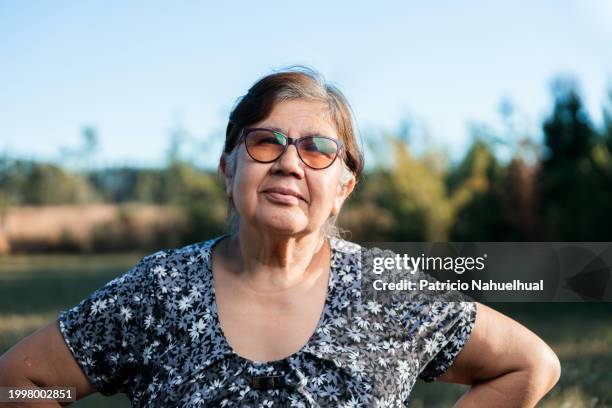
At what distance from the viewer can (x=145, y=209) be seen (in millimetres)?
18469

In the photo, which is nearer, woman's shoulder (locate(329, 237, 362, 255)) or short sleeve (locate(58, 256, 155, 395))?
short sleeve (locate(58, 256, 155, 395))

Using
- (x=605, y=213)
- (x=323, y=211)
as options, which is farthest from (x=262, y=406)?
(x=605, y=213)

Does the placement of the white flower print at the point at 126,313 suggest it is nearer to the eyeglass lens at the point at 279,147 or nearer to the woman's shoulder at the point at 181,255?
the woman's shoulder at the point at 181,255

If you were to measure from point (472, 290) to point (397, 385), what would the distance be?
538 mm

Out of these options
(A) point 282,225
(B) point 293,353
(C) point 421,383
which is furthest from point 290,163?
(C) point 421,383

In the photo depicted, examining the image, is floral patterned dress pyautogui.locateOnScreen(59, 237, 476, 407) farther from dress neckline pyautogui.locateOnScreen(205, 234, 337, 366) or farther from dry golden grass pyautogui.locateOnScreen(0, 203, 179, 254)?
dry golden grass pyautogui.locateOnScreen(0, 203, 179, 254)

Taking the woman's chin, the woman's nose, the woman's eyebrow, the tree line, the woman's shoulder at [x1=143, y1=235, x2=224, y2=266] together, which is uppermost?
the woman's eyebrow

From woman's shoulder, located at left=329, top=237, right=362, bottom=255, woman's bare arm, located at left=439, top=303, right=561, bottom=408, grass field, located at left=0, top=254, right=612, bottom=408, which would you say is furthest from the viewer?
grass field, located at left=0, top=254, right=612, bottom=408

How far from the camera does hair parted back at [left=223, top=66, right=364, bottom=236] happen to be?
7.39 feet

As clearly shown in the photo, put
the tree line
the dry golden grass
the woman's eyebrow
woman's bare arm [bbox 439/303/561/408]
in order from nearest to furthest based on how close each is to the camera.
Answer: the woman's eyebrow → woman's bare arm [bbox 439/303/561/408] → the tree line → the dry golden grass

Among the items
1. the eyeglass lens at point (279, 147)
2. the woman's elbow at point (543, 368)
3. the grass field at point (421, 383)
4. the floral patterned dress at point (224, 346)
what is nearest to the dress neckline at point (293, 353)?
the floral patterned dress at point (224, 346)

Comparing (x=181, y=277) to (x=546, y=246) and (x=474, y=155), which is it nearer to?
(x=546, y=246)

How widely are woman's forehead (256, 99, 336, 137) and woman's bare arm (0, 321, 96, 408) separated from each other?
893 millimetres

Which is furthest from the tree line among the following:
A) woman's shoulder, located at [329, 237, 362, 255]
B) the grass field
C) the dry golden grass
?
woman's shoulder, located at [329, 237, 362, 255]
